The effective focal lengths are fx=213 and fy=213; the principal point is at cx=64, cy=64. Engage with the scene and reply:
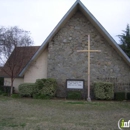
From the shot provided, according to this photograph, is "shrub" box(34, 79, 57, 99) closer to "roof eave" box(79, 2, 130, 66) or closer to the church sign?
the church sign

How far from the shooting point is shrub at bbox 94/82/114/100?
1562 centimetres

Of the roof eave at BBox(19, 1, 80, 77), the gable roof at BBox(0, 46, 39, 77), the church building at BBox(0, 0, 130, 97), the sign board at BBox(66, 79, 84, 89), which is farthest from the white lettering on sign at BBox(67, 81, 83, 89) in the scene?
the gable roof at BBox(0, 46, 39, 77)

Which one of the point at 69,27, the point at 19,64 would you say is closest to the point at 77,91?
the point at 69,27

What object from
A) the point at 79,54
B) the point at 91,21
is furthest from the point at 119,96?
the point at 91,21

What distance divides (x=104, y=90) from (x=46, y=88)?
4.33 m

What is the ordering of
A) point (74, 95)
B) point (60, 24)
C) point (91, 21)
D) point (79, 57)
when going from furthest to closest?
point (79, 57), point (91, 21), point (60, 24), point (74, 95)

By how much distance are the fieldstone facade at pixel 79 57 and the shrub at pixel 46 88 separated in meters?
1.40

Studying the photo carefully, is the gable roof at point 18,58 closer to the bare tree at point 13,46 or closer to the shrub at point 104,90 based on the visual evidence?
the bare tree at point 13,46

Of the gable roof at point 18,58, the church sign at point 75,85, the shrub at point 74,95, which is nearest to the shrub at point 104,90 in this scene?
the church sign at point 75,85

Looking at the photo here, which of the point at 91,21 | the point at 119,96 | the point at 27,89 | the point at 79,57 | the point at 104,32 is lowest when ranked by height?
the point at 119,96

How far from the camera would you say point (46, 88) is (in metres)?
16.1

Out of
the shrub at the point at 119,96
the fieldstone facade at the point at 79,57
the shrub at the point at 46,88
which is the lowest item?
the shrub at the point at 119,96

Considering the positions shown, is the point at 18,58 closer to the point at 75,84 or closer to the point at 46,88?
the point at 46,88

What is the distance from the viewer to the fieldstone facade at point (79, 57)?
17.2 m
